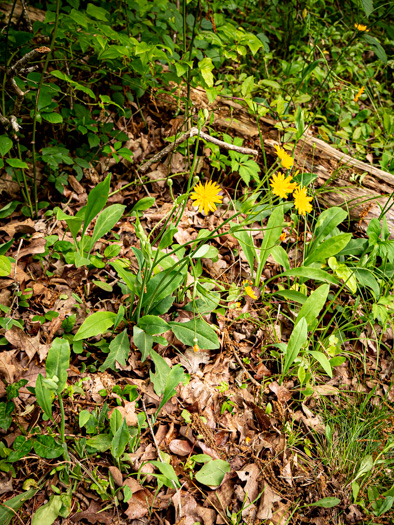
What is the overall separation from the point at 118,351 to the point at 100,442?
1.17 feet

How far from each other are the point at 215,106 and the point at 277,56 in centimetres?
143

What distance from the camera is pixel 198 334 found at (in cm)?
160

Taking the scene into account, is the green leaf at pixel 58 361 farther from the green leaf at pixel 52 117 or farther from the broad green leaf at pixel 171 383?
the green leaf at pixel 52 117

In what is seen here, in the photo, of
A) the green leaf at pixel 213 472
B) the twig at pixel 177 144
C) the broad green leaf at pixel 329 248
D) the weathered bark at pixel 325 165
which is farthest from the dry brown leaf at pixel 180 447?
the weathered bark at pixel 325 165

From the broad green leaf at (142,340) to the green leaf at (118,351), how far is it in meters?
0.07

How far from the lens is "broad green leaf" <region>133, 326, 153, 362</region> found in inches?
59.8

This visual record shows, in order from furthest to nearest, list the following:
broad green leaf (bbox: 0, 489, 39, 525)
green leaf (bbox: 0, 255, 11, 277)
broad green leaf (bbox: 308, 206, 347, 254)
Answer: broad green leaf (bbox: 308, 206, 347, 254) → green leaf (bbox: 0, 255, 11, 277) → broad green leaf (bbox: 0, 489, 39, 525)

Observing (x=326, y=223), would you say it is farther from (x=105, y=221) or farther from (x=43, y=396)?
(x=43, y=396)

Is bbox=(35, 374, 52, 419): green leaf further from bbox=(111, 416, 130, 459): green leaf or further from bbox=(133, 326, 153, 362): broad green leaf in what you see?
bbox=(133, 326, 153, 362): broad green leaf

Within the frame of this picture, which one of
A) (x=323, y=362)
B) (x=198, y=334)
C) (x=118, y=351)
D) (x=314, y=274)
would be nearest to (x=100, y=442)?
(x=118, y=351)

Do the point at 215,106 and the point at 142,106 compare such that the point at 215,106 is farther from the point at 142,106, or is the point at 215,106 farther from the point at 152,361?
the point at 152,361

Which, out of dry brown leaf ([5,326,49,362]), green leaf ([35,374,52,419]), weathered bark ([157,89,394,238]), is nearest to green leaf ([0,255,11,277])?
dry brown leaf ([5,326,49,362])

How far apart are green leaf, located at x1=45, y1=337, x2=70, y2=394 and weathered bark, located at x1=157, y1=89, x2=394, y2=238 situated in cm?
182

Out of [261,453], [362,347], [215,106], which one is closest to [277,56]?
[215,106]
